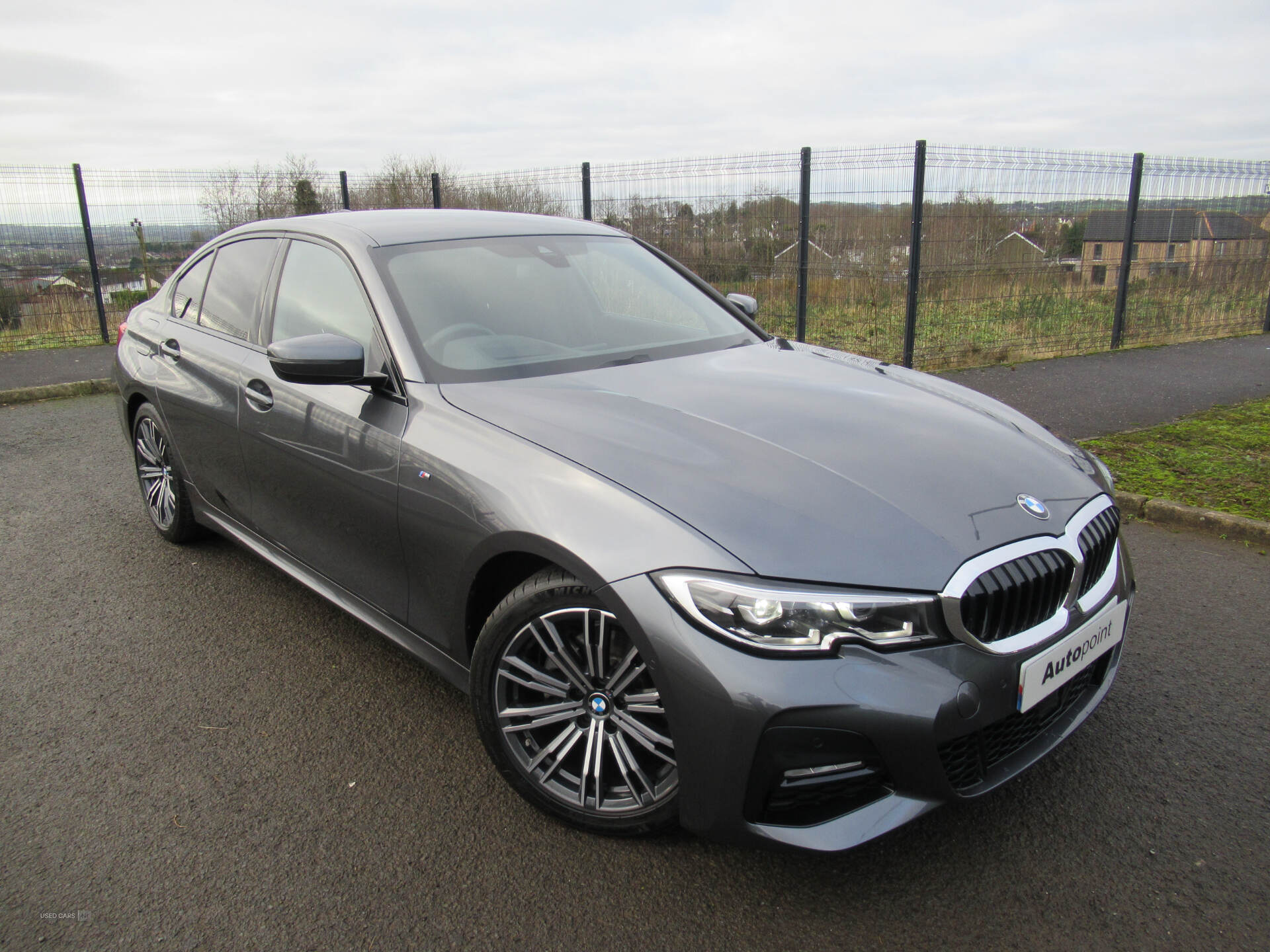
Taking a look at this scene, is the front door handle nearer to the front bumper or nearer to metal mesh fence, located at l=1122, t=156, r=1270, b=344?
the front bumper

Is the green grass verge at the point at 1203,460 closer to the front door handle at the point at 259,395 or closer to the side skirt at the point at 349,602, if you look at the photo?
the side skirt at the point at 349,602

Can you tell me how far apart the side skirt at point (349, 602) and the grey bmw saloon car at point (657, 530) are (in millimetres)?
14

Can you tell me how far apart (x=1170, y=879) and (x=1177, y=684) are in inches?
43.8

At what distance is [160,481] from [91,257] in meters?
9.48

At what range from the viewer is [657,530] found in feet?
6.93

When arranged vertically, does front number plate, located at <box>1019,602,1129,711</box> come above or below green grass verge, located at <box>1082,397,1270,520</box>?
above

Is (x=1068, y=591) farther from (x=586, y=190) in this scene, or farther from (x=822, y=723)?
(x=586, y=190)

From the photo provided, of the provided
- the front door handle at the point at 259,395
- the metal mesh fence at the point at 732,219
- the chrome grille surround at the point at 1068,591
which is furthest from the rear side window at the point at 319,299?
the metal mesh fence at the point at 732,219

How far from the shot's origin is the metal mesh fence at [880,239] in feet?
29.4

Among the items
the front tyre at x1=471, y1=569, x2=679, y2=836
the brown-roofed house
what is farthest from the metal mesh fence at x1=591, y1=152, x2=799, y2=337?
the front tyre at x1=471, y1=569, x2=679, y2=836

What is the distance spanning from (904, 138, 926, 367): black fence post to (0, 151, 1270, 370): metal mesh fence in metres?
0.05

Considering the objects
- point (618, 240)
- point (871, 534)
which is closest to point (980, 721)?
point (871, 534)

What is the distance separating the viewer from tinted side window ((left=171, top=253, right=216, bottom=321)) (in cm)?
421

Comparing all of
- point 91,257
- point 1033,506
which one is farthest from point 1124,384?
point 91,257
